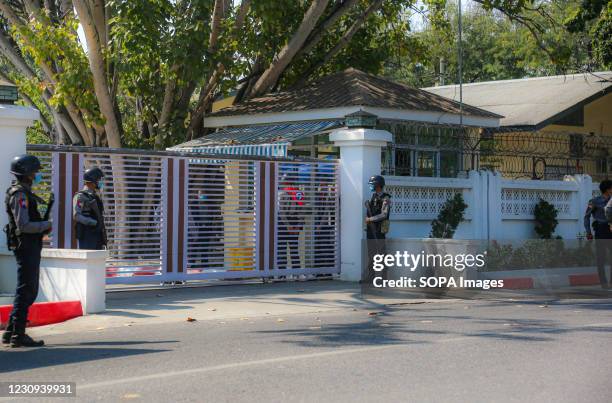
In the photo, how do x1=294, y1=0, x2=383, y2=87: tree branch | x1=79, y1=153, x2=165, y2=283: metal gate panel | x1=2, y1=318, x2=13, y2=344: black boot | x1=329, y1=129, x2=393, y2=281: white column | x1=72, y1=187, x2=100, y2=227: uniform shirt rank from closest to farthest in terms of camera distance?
1. x1=2, y1=318, x2=13, y2=344: black boot
2. x1=72, y1=187, x2=100, y2=227: uniform shirt
3. x1=79, y1=153, x2=165, y2=283: metal gate panel
4. x1=329, y1=129, x2=393, y2=281: white column
5. x1=294, y1=0, x2=383, y2=87: tree branch

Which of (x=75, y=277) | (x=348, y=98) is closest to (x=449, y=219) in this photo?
(x=348, y=98)

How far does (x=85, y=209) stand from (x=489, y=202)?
9.08 metres

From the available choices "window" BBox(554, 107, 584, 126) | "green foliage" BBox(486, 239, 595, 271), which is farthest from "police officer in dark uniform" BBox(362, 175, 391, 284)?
"window" BBox(554, 107, 584, 126)

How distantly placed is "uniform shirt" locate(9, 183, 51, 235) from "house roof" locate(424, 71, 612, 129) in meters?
16.8

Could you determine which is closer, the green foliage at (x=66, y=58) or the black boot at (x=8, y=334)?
the black boot at (x=8, y=334)

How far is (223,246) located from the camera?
15883 millimetres

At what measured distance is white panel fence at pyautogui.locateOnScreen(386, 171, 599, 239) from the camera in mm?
17766

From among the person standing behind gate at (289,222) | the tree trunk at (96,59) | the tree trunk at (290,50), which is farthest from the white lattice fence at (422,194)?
the tree trunk at (96,59)

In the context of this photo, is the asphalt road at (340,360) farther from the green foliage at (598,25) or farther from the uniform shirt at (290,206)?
the green foliage at (598,25)

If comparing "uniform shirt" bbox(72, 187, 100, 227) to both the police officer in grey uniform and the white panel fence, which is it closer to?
the white panel fence

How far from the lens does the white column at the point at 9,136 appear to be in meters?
13.1

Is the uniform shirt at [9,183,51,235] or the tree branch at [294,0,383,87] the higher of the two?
the tree branch at [294,0,383,87]

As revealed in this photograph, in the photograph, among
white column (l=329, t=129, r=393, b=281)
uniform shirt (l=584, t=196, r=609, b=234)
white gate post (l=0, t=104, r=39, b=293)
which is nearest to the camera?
white gate post (l=0, t=104, r=39, b=293)

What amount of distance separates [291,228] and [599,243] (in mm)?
5452
